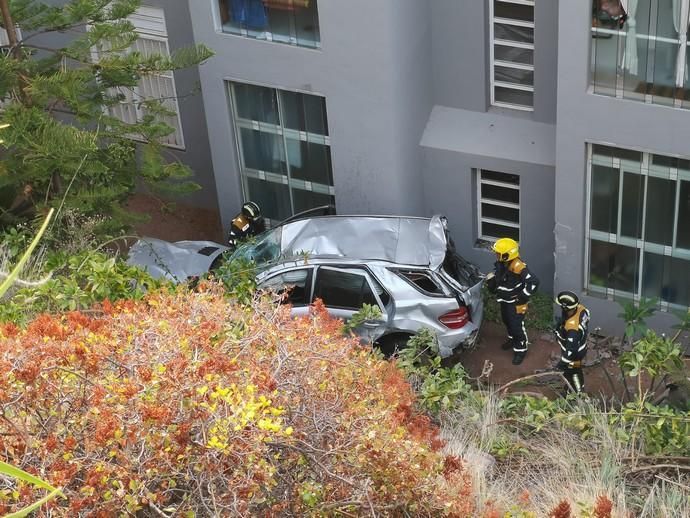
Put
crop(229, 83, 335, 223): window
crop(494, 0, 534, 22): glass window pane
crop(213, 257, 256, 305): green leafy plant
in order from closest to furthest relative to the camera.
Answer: crop(213, 257, 256, 305): green leafy plant → crop(494, 0, 534, 22): glass window pane → crop(229, 83, 335, 223): window

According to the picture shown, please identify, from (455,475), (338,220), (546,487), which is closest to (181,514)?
(455,475)

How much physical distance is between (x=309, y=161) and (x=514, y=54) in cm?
288

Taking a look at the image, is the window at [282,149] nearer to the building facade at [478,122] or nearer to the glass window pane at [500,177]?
the building facade at [478,122]

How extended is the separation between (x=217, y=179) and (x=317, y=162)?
1.52m

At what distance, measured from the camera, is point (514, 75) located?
13430 mm

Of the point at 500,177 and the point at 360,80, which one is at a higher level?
the point at 360,80

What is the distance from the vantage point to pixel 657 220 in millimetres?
12141

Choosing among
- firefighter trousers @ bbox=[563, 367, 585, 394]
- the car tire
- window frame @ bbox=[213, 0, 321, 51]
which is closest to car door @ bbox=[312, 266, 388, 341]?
the car tire

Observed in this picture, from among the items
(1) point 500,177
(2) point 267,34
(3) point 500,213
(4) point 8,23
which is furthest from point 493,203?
(4) point 8,23

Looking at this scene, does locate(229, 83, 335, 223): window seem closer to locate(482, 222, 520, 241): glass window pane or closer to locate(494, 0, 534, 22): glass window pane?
locate(482, 222, 520, 241): glass window pane

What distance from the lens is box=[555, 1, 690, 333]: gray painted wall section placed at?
11.4 metres

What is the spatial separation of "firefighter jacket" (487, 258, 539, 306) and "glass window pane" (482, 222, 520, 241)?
1.31 m

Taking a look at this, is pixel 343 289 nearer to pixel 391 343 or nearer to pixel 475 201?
pixel 391 343

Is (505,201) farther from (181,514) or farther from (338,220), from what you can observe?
(181,514)
